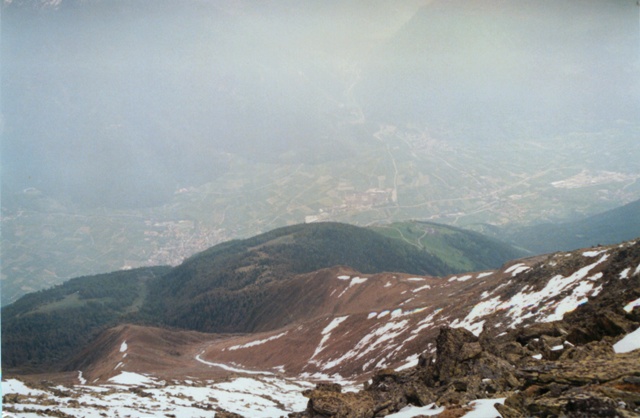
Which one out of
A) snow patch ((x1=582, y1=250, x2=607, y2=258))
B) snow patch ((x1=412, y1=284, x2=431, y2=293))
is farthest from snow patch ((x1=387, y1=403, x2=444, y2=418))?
snow patch ((x1=412, y1=284, x2=431, y2=293))

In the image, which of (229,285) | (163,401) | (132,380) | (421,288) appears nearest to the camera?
(163,401)

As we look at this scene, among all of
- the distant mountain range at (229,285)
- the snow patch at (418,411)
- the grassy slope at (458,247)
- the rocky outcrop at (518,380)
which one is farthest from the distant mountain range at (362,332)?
the grassy slope at (458,247)

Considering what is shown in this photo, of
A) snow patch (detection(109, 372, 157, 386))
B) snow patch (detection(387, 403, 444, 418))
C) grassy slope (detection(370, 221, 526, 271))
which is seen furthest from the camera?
grassy slope (detection(370, 221, 526, 271))

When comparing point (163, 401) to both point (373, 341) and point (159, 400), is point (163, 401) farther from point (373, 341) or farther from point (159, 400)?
point (373, 341)

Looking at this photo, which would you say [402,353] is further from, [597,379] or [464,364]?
[597,379]

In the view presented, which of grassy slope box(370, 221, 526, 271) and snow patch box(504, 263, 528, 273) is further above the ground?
snow patch box(504, 263, 528, 273)

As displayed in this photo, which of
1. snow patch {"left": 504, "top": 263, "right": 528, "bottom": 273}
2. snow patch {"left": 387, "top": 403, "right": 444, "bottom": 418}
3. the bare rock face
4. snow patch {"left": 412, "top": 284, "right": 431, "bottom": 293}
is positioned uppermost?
snow patch {"left": 387, "top": 403, "right": 444, "bottom": 418}

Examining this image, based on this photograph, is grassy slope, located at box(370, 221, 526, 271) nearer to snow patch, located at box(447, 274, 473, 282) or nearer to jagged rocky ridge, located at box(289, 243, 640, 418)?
snow patch, located at box(447, 274, 473, 282)

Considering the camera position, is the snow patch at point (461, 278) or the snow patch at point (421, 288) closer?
the snow patch at point (461, 278)

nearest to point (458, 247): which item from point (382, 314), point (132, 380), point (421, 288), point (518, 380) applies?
point (421, 288)

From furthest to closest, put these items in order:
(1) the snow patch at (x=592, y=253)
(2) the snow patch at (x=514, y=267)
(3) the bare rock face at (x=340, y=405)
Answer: (2) the snow patch at (x=514, y=267) → (1) the snow patch at (x=592, y=253) → (3) the bare rock face at (x=340, y=405)

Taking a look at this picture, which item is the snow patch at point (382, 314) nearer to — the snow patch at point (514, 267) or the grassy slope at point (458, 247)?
the snow patch at point (514, 267)

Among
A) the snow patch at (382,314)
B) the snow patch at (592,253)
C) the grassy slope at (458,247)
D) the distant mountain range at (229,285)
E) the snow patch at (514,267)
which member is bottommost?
the grassy slope at (458,247)
